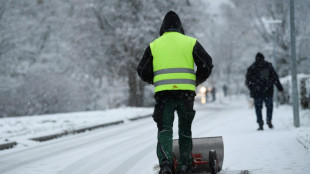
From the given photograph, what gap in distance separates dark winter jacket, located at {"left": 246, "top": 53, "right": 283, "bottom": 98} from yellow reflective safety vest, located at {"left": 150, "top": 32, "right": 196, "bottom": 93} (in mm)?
6713

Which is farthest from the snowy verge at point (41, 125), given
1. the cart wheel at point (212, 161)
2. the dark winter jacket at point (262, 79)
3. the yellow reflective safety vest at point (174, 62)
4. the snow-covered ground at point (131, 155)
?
the cart wheel at point (212, 161)

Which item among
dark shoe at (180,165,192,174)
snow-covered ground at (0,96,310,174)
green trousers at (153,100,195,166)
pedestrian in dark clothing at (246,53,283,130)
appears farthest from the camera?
pedestrian in dark clothing at (246,53,283,130)

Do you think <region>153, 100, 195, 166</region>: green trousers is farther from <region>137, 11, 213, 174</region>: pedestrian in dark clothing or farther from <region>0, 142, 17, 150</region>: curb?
<region>0, 142, 17, 150</region>: curb

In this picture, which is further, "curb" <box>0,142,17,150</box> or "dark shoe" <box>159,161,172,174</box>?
"curb" <box>0,142,17,150</box>

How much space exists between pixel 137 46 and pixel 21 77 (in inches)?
283

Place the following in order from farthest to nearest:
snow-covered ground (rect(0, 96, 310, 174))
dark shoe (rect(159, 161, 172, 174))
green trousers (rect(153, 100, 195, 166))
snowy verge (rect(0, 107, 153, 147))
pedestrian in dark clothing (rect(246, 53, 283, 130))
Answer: snowy verge (rect(0, 107, 153, 147)) → pedestrian in dark clothing (rect(246, 53, 283, 130)) → snow-covered ground (rect(0, 96, 310, 174)) → green trousers (rect(153, 100, 195, 166)) → dark shoe (rect(159, 161, 172, 174))

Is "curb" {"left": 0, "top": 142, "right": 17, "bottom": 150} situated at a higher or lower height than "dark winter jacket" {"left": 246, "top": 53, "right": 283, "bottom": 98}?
lower

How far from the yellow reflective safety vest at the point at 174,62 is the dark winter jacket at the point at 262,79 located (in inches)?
264

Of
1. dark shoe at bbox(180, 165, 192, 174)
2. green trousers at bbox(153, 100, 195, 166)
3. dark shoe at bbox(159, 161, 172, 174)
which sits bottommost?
dark shoe at bbox(180, 165, 192, 174)

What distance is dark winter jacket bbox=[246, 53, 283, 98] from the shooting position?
11.1 meters

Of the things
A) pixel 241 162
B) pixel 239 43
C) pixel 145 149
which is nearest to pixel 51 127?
pixel 145 149

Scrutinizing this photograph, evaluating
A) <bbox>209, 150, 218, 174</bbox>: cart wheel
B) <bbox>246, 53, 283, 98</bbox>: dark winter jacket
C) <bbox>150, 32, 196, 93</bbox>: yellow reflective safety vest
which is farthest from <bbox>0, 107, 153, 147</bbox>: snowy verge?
<bbox>209, 150, 218, 174</bbox>: cart wheel

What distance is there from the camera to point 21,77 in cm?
2477

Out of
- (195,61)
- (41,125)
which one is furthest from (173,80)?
(41,125)
